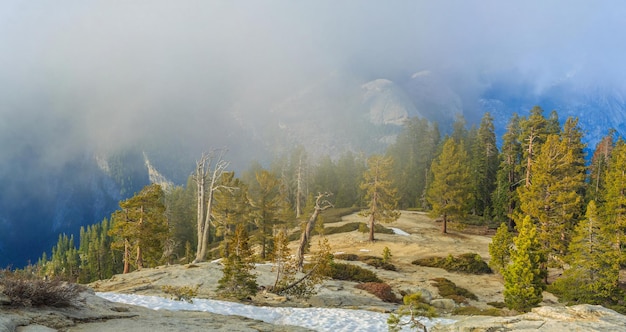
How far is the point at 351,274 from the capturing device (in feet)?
88.2

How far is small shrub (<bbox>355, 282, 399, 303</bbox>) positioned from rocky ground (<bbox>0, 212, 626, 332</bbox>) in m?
0.59

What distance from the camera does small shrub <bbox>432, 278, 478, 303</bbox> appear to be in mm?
22705

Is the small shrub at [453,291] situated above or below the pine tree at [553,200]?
below

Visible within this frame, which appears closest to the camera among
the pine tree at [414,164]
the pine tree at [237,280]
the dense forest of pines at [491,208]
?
the pine tree at [237,280]

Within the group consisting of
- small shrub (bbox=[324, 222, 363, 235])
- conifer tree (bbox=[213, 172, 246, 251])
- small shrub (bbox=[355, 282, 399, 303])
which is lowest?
small shrub (bbox=[355, 282, 399, 303])

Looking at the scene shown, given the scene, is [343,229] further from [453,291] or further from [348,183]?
[348,183]

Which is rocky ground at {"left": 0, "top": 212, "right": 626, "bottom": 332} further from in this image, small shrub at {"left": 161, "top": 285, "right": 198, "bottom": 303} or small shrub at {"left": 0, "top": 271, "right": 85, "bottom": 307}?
small shrub at {"left": 161, "top": 285, "right": 198, "bottom": 303}

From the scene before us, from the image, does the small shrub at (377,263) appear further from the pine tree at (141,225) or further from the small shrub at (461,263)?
the pine tree at (141,225)

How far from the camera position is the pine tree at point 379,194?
137 ft

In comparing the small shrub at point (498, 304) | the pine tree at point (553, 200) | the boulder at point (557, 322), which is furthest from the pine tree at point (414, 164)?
the boulder at point (557, 322)

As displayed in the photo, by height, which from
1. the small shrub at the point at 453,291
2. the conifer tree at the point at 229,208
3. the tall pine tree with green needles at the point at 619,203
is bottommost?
the small shrub at the point at 453,291

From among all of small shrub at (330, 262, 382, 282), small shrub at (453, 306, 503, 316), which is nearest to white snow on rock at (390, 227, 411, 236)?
small shrub at (330, 262, 382, 282)

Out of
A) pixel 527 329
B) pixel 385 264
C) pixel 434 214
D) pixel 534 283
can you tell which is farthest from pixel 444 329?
pixel 434 214

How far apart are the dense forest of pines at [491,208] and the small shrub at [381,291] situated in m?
6.22
